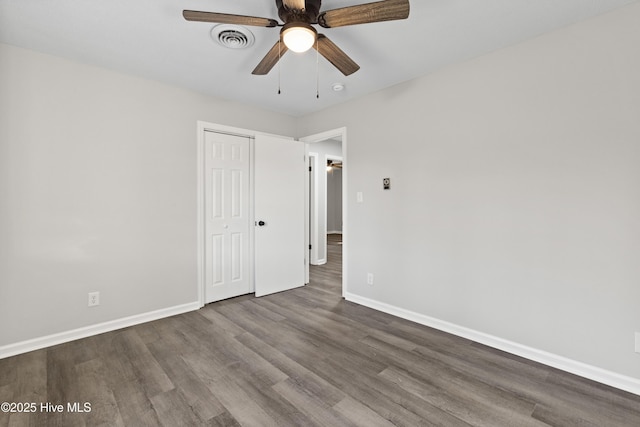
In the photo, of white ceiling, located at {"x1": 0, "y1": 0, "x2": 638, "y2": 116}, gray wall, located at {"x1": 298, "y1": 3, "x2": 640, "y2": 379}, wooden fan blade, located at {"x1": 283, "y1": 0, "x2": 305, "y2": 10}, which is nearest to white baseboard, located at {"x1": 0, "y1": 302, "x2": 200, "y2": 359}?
gray wall, located at {"x1": 298, "y1": 3, "x2": 640, "y2": 379}

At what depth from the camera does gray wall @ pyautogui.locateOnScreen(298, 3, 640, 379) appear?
6.25ft

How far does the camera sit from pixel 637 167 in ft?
6.03

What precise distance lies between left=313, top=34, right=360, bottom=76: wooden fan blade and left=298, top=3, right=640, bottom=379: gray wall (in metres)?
1.18

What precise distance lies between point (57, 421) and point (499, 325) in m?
3.06

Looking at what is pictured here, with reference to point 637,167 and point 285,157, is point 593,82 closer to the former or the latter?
point 637,167

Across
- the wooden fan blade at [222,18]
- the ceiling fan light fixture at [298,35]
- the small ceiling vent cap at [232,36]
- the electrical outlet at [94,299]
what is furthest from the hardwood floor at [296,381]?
the small ceiling vent cap at [232,36]

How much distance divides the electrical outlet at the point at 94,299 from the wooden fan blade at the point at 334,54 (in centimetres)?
285

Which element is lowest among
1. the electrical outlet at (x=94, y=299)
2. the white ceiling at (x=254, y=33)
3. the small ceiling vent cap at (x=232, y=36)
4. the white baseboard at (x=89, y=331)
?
the white baseboard at (x=89, y=331)

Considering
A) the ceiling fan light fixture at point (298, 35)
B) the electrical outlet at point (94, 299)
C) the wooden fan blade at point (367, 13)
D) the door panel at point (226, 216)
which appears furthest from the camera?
the door panel at point (226, 216)

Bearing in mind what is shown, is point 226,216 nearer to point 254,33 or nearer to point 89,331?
point 89,331

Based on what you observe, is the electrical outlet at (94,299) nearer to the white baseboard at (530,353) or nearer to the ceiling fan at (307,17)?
the ceiling fan at (307,17)

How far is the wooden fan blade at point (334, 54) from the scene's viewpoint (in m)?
1.77

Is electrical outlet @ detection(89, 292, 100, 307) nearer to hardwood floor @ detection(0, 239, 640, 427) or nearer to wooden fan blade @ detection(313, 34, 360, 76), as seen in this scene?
hardwood floor @ detection(0, 239, 640, 427)

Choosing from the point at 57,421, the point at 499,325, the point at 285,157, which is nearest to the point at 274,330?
the point at 57,421
